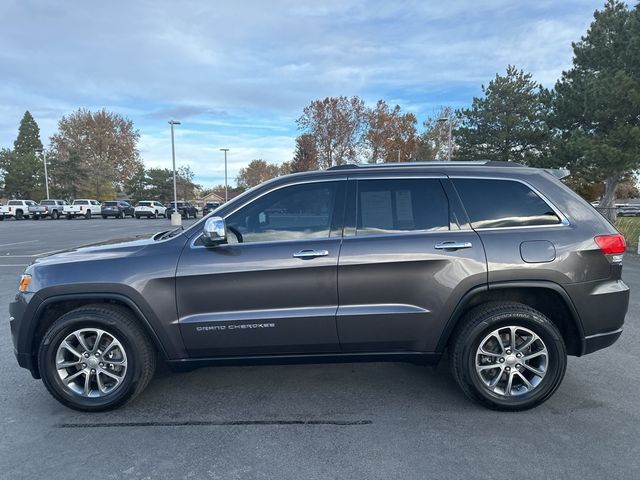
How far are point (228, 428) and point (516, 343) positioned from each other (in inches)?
89.1

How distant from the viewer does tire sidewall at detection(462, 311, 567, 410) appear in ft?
11.2

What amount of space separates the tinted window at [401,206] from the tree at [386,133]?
4382cm

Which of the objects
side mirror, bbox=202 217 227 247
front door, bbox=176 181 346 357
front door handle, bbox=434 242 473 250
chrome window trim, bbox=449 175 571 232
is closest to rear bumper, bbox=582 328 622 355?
chrome window trim, bbox=449 175 571 232

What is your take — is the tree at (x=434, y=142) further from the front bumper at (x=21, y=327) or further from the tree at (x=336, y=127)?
the front bumper at (x=21, y=327)

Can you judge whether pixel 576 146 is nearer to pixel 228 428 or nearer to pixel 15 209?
pixel 228 428

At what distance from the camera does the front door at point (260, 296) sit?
338 cm

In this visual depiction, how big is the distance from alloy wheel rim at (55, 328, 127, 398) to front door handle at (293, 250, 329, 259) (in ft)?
5.05

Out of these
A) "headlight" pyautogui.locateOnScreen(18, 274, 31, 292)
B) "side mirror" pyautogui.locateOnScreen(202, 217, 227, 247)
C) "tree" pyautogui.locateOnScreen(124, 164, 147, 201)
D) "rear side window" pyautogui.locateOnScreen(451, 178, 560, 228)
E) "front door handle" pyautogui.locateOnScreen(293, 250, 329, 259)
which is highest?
"tree" pyautogui.locateOnScreen(124, 164, 147, 201)

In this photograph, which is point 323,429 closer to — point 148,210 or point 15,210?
point 148,210

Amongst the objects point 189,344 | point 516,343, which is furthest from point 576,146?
point 189,344

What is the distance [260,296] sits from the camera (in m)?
3.40

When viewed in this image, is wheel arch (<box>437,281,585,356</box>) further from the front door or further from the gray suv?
the front door

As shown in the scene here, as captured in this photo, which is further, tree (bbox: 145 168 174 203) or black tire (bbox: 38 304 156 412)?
tree (bbox: 145 168 174 203)

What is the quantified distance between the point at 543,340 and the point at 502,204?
1085 mm
